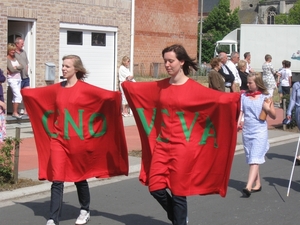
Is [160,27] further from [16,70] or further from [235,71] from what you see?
[16,70]

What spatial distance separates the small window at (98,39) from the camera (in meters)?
18.1

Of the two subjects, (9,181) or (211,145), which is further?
(9,181)

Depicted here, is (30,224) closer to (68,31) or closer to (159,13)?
(68,31)

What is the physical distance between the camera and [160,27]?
47281mm

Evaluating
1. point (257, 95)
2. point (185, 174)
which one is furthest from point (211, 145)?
point (257, 95)

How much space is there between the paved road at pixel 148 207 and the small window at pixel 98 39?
8511 mm

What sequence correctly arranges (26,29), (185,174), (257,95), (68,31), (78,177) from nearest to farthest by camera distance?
(185,174)
(78,177)
(257,95)
(26,29)
(68,31)

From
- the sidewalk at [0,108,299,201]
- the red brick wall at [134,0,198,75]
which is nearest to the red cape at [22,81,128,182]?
the sidewalk at [0,108,299,201]

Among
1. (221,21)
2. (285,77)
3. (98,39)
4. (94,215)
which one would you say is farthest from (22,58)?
(221,21)

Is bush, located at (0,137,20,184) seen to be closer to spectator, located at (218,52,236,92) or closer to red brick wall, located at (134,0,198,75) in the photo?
spectator, located at (218,52,236,92)

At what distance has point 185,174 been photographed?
5.99 metres

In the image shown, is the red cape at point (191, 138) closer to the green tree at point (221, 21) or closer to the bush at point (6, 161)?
the bush at point (6, 161)

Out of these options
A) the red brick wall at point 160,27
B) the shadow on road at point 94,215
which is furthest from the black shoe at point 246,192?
the red brick wall at point 160,27

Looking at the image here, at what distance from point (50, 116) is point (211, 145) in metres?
1.95
